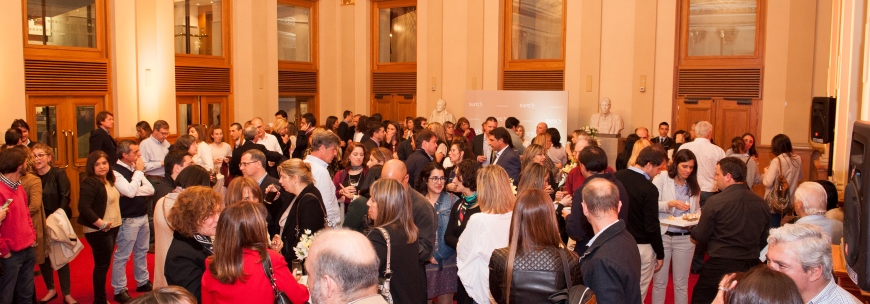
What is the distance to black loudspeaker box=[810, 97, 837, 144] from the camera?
7.95 metres

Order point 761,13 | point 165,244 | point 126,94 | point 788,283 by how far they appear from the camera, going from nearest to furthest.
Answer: point 788,283, point 165,244, point 126,94, point 761,13

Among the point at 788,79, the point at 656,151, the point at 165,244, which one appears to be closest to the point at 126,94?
the point at 165,244

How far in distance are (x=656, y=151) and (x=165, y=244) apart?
3599 millimetres

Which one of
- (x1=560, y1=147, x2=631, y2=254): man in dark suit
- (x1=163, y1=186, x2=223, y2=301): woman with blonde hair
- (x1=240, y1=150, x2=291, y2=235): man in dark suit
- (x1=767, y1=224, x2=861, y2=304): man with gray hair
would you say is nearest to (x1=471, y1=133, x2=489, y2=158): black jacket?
(x1=240, y1=150, x2=291, y2=235): man in dark suit

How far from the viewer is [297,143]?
10.5 meters

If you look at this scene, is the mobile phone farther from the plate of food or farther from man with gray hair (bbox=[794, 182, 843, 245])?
man with gray hair (bbox=[794, 182, 843, 245])

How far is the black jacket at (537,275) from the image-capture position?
10.8 feet

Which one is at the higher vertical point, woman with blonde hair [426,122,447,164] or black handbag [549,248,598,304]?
woman with blonde hair [426,122,447,164]

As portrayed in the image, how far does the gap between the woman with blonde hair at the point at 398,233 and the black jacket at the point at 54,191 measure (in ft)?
12.2

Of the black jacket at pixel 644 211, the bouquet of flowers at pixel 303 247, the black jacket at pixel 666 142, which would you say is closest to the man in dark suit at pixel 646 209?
the black jacket at pixel 644 211

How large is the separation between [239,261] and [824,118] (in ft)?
23.2

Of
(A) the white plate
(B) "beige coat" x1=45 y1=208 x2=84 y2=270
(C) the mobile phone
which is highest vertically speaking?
(C) the mobile phone

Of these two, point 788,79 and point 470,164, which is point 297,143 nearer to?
point 470,164

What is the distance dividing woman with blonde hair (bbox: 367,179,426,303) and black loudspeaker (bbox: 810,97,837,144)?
19.0 ft
